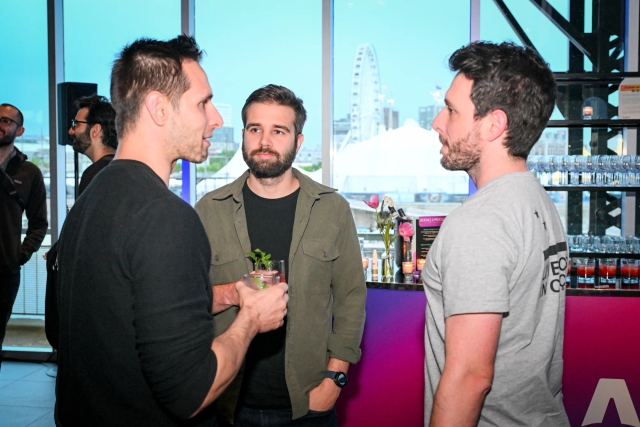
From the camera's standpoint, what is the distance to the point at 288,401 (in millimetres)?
2201

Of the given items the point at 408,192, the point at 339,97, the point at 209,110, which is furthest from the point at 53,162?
the point at 209,110

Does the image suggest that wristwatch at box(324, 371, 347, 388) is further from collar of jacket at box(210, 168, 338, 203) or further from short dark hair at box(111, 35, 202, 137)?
short dark hair at box(111, 35, 202, 137)

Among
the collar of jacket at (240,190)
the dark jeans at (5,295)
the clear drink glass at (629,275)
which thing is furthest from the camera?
the dark jeans at (5,295)

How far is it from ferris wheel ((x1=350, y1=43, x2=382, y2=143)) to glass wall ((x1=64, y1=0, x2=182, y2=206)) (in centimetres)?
182

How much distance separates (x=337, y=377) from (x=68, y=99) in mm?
3494

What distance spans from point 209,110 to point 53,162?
4615 millimetres

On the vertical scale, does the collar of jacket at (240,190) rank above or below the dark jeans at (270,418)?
above

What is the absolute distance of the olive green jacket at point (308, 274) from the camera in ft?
7.33

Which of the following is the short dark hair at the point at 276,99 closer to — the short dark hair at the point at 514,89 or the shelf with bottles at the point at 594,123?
the short dark hair at the point at 514,89

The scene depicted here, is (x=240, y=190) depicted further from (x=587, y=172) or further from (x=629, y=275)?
(x=587, y=172)

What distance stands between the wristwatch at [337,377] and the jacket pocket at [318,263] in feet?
1.06

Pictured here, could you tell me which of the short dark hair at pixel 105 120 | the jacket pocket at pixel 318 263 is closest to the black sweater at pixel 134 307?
the jacket pocket at pixel 318 263

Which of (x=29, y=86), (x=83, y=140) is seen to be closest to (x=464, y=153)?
(x=83, y=140)

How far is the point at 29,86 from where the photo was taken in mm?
5664
